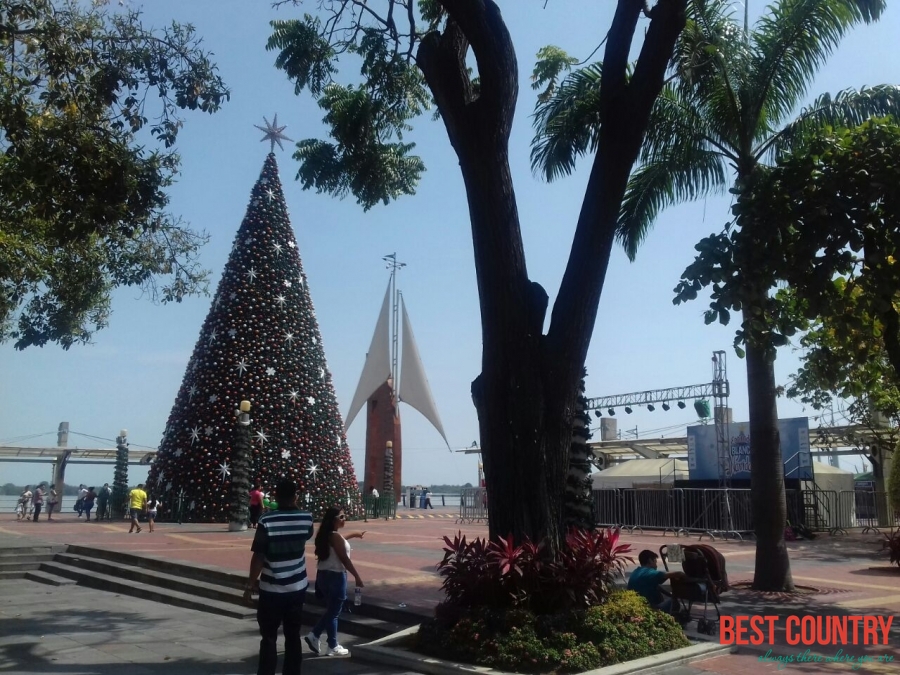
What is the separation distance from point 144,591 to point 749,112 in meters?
12.1

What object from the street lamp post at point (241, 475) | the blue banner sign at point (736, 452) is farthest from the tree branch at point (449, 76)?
the blue banner sign at point (736, 452)

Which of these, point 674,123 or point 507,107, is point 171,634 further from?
point 674,123

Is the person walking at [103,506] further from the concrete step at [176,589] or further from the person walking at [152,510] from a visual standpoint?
the concrete step at [176,589]

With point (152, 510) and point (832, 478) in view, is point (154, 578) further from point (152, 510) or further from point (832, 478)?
point (832, 478)

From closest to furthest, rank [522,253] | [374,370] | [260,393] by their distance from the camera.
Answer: [522,253] < [260,393] < [374,370]

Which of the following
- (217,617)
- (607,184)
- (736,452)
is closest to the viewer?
(607,184)

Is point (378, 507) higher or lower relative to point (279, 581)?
lower

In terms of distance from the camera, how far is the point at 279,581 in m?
5.79

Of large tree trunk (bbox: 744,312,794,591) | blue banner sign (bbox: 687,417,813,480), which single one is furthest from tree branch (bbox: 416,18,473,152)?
blue banner sign (bbox: 687,417,813,480)

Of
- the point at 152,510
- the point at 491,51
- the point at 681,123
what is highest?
the point at 681,123

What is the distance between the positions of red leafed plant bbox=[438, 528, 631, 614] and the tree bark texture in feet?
1.13

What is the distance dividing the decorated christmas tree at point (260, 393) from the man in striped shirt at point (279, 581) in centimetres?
1624

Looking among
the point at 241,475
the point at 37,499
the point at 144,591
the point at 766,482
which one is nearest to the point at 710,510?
the point at 766,482

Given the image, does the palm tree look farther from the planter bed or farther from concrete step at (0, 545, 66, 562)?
concrete step at (0, 545, 66, 562)
